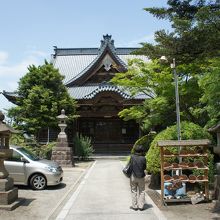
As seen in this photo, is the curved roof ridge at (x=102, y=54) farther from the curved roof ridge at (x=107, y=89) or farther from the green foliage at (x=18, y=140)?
the green foliage at (x=18, y=140)

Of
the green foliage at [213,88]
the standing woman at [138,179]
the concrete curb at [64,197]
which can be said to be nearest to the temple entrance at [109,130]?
the concrete curb at [64,197]

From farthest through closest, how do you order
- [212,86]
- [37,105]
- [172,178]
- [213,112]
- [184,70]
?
1. [37,105]
2. [184,70]
3. [213,112]
4. [212,86]
5. [172,178]

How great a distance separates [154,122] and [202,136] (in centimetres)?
455

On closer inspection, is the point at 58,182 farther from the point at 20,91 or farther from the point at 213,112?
the point at 20,91

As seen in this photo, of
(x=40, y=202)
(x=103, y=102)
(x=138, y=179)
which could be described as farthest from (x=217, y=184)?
(x=103, y=102)

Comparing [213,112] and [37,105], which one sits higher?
[37,105]

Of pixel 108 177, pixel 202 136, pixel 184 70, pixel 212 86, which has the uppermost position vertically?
pixel 184 70

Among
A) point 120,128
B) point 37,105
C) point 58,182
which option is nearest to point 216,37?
point 58,182

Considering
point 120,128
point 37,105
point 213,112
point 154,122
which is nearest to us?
point 213,112

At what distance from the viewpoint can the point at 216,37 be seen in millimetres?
9195

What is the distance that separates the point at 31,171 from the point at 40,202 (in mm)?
2702

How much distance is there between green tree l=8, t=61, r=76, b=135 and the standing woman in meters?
16.9

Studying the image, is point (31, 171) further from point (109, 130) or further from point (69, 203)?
point (109, 130)

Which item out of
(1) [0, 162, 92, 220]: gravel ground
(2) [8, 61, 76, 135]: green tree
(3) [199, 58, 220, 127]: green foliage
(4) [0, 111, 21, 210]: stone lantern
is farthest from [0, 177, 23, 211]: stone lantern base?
(2) [8, 61, 76, 135]: green tree
